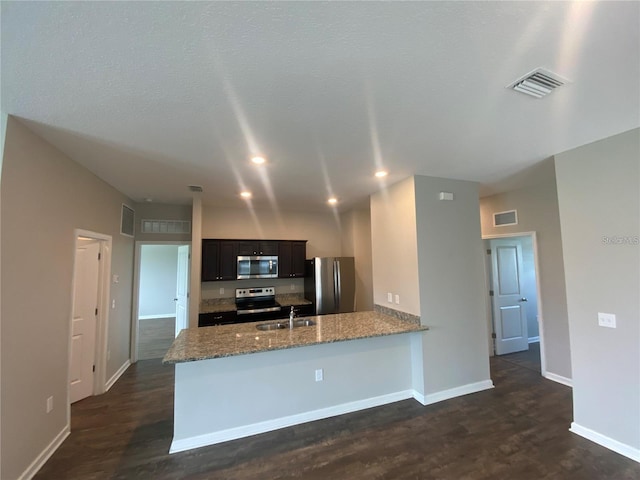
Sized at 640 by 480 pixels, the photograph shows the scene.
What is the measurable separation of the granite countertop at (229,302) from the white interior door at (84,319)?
145cm

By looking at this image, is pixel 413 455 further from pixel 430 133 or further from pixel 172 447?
pixel 430 133

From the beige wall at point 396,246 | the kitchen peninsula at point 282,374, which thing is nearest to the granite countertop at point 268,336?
the kitchen peninsula at point 282,374

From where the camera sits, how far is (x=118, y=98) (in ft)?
5.87

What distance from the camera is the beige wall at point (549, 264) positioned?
383 cm

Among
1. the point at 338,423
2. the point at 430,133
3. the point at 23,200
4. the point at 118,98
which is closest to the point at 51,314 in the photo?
the point at 23,200

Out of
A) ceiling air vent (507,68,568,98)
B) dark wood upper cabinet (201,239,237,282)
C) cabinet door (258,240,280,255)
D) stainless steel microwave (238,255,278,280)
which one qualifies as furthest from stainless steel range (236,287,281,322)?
ceiling air vent (507,68,568,98)

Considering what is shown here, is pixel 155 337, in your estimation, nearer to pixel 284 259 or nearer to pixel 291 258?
pixel 284 259

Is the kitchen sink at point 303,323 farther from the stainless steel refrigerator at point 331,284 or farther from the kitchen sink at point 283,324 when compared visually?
the stainless steel refrigerator at point 331,284

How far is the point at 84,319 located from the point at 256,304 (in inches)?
97.0

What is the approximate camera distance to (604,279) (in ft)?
8.22

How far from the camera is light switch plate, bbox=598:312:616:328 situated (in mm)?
2447

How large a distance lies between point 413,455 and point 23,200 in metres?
3.91

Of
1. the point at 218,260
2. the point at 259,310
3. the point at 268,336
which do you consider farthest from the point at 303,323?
the point at 218,260

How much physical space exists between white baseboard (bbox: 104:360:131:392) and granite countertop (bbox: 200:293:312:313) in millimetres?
1428
